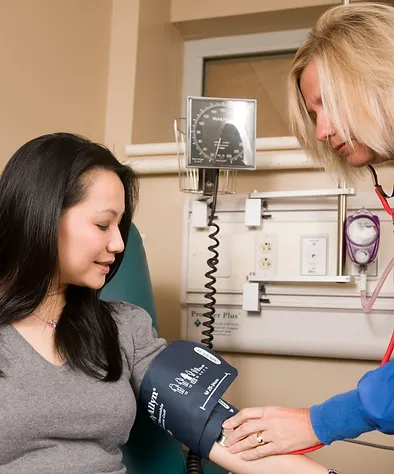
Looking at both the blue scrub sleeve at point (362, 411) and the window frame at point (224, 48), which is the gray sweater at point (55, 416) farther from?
the window frame at point (224, 48)

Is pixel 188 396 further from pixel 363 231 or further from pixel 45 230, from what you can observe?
pixel 363 231

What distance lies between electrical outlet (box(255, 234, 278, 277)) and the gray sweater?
753 millimetres

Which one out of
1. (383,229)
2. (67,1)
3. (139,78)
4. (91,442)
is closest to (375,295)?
(383,229)

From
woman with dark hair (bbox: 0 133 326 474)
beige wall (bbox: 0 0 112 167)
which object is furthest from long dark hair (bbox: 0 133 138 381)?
beige wall (bbox: 0 0 112 167)

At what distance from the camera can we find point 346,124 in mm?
1247

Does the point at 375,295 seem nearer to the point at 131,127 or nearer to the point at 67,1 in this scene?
the point at 131,127

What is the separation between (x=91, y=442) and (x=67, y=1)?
55.8 inches

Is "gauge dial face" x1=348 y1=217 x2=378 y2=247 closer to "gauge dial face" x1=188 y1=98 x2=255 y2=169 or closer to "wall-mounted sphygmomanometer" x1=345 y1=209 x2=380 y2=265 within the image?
"wall-mounted sphygmomanometer" x1=345 y1=209 x2=380 y2=265

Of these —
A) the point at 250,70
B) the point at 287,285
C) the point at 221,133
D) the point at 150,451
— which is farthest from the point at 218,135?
the point at 250,70

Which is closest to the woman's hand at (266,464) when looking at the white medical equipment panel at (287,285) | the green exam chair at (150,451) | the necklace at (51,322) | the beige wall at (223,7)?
the green exam chair at (150,451)

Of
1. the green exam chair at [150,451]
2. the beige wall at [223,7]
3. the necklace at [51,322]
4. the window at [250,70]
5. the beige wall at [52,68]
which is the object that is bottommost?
the green exam chair at [150,451]

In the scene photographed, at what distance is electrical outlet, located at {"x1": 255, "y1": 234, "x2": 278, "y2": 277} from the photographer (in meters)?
1.93

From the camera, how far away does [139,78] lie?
7.39 ft

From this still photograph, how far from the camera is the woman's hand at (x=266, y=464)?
4.14ft
